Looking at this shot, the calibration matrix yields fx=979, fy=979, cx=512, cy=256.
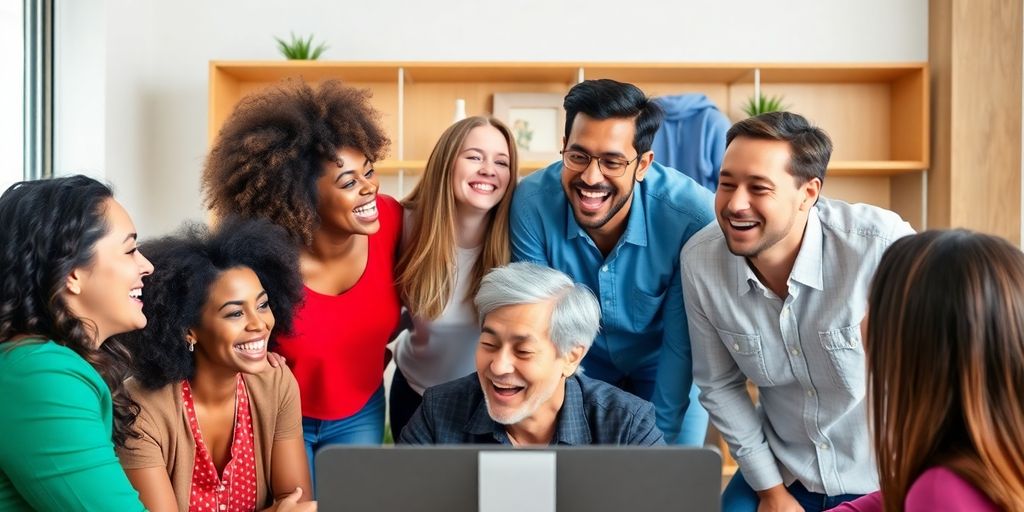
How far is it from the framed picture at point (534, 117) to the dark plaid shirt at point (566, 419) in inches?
94.1

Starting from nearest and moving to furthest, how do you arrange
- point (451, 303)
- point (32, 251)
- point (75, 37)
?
point (32, 251) → point (451, 303) → point (75, 37)

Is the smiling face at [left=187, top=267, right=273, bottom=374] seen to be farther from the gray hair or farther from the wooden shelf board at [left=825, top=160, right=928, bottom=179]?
the wooden shelf board at [left=825, top=160, right=928, bottom=179]

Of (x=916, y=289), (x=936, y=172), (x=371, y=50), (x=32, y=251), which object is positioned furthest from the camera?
(x=371, y=50)

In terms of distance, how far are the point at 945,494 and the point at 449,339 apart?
5.08ft

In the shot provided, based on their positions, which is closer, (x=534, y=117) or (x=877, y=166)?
(x=877, y=166)

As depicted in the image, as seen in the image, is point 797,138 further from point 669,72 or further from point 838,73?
point 838,73

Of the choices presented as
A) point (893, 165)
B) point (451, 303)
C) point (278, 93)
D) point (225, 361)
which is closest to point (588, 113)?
point (451, 303)

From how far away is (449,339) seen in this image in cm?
259

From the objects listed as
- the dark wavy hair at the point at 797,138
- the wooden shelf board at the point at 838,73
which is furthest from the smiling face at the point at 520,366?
the wooden shelf board at the point at 838,73

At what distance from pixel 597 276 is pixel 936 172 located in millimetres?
2386

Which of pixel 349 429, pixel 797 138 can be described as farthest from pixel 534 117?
pixel 797 138

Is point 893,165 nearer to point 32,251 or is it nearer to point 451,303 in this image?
point 451,303

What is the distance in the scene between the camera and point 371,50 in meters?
4.52

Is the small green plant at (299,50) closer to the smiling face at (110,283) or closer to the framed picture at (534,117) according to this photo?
the framed picture at (534,117)
